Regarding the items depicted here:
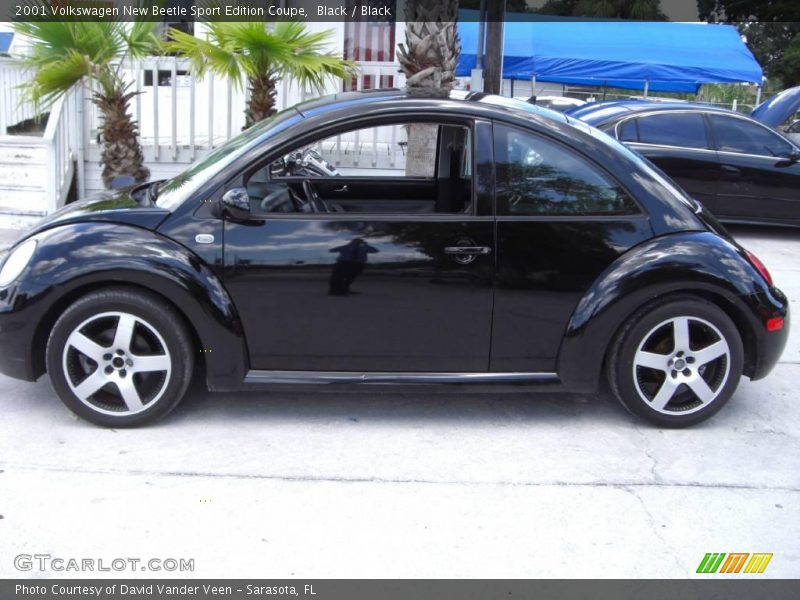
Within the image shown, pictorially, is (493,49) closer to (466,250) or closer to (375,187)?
(375,187)

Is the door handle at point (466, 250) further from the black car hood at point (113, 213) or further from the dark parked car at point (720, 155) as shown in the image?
the dark parked car at point (720, 155)

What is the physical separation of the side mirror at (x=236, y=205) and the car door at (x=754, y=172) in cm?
703

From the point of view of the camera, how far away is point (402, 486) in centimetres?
391

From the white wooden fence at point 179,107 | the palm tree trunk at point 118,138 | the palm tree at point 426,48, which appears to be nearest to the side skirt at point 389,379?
the palm tree at point 426,48

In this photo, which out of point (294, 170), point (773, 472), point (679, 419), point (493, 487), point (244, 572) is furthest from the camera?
point (294, 170)

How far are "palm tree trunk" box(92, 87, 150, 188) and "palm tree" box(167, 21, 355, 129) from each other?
0.78m

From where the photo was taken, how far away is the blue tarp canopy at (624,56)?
19.3 meters

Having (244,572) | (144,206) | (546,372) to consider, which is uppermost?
(144,206)

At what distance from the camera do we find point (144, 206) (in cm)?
444

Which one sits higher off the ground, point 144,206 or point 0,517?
point 144,206

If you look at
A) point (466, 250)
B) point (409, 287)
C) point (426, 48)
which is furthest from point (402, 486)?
point (426, 48)

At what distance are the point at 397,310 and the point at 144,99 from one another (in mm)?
8919

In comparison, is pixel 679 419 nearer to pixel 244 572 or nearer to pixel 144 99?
pixel 244 572

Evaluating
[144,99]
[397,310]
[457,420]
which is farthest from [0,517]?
[144,99]
